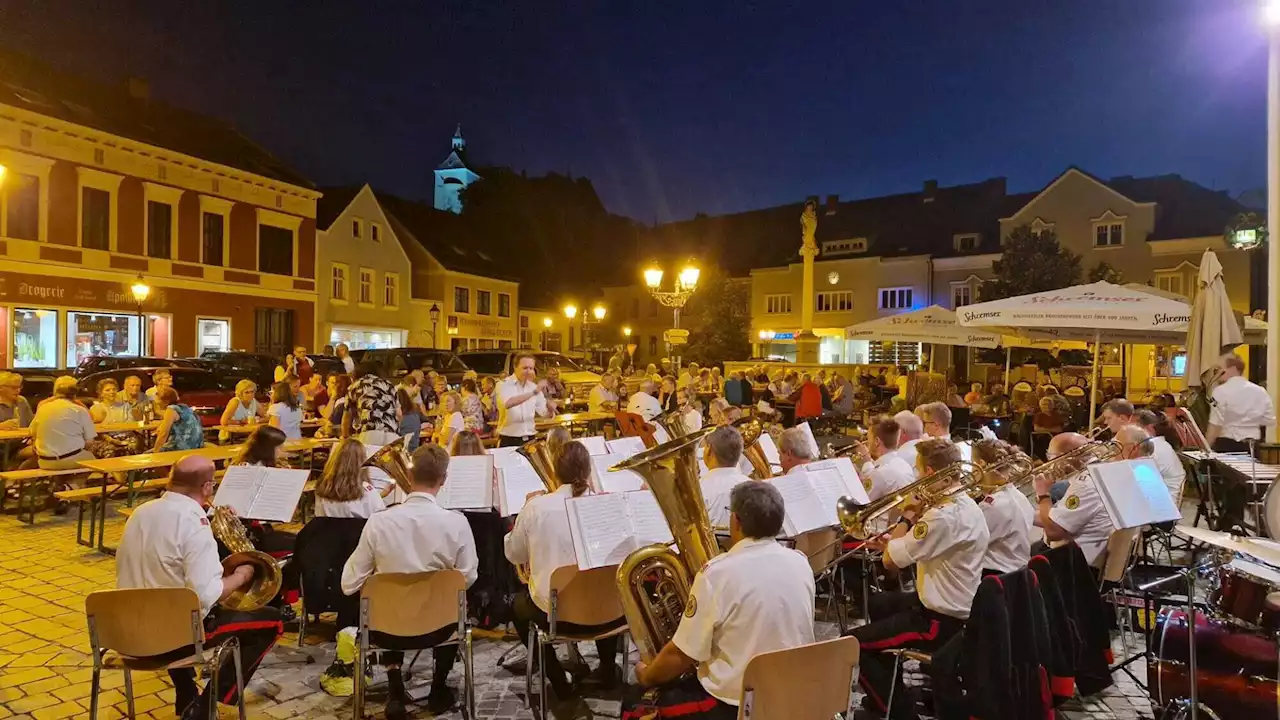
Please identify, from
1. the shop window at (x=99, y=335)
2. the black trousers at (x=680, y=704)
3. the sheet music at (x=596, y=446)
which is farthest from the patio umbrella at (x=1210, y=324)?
the shop window at (x=99, y=335)

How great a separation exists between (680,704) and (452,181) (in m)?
58.5

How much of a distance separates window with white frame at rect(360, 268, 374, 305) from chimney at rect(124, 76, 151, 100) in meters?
9.36

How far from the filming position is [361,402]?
28.4ft

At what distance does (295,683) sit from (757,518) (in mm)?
3437

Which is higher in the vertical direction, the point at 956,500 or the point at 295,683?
the point at 956,500

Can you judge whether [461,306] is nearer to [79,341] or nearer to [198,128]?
[198,128]

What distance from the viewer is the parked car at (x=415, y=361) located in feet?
74.6

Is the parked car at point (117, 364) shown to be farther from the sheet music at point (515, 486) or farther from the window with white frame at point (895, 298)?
the window with white frame at point (895, 298)

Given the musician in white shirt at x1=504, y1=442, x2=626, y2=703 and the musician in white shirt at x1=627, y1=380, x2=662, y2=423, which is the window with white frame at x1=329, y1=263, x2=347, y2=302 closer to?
the musician in white shirt at x1=627, y1=380, x2=662, y2=423

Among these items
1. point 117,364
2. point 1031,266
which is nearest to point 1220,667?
point 117,364

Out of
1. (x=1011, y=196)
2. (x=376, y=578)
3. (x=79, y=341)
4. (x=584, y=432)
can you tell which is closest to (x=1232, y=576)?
(x=376, y=578)

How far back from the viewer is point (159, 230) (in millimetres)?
24594

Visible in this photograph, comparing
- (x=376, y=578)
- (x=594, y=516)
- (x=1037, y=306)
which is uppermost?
(x=1037, y=306)

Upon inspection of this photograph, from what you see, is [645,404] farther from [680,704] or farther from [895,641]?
[680,704]
